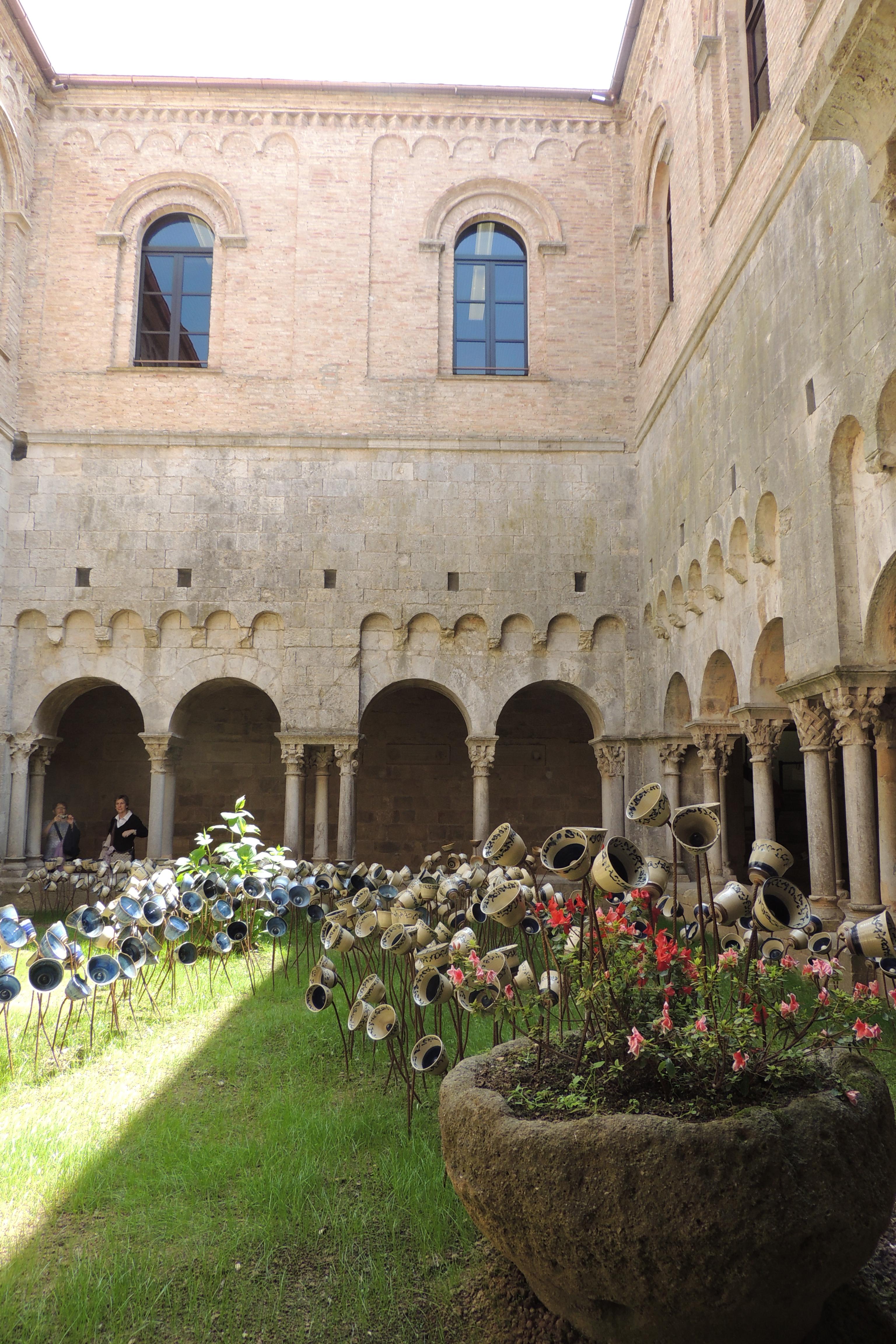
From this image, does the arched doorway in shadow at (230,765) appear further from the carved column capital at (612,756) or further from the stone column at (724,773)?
the stone column at (724,773)

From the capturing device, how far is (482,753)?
12578 mm

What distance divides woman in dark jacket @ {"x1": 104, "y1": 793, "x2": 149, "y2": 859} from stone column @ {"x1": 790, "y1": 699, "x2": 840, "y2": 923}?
883cm

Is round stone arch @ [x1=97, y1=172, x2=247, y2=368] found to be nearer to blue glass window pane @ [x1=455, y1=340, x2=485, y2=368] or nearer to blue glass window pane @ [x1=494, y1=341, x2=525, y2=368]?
blue glass window pane @ [x1=455, y1=340, x2=485, y2=368]

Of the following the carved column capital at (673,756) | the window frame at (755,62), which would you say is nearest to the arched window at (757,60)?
the window frame at (755,62)

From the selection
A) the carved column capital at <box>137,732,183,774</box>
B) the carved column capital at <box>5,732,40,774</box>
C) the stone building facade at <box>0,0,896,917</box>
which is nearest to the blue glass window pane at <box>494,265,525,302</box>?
the stone building facade at <box>0,0,896,917</box>

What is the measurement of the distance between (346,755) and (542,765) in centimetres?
458

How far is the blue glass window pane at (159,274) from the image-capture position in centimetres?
1387

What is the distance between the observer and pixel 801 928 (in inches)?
161

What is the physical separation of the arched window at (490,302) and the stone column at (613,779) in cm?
567

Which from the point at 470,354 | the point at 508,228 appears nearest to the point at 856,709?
the point at 470,354

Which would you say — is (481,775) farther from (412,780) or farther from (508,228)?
(508,228)

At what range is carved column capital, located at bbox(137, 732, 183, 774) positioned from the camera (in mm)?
12555

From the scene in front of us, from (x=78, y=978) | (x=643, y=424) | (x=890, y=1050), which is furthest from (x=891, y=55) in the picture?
(x=643, y=424)

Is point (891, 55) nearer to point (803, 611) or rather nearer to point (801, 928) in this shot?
point (801, 928)
